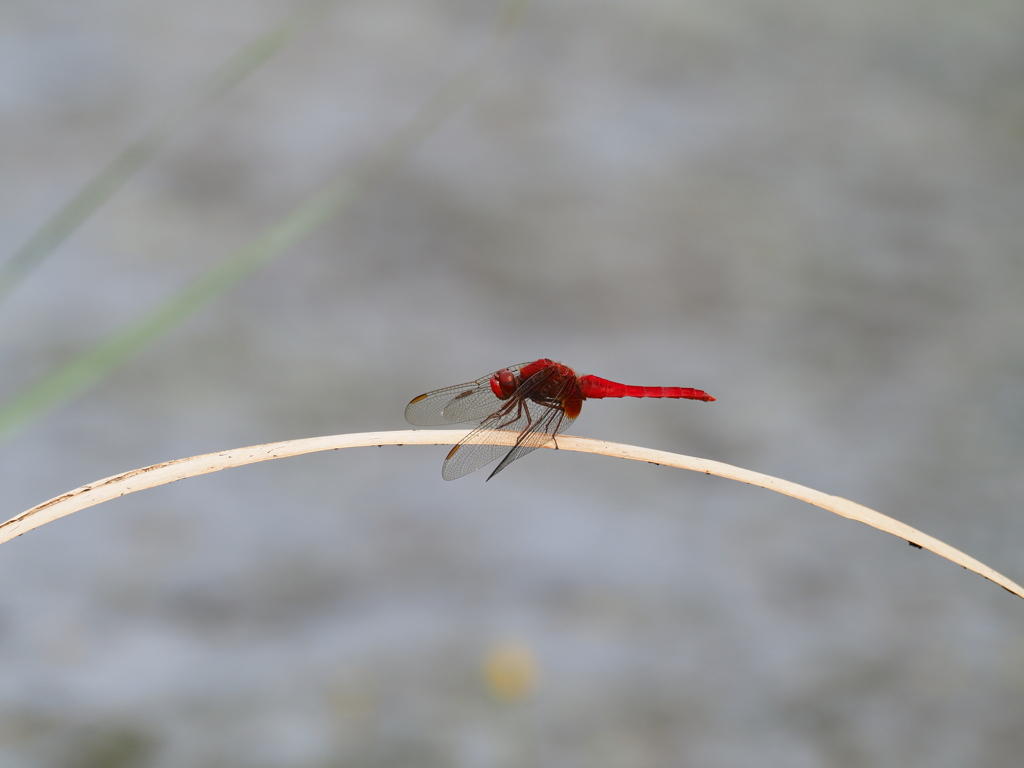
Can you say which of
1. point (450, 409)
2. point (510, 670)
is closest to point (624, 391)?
point (450, 409)

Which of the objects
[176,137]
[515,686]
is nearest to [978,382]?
[515,686]

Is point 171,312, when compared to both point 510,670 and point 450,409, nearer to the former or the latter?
point 450,409

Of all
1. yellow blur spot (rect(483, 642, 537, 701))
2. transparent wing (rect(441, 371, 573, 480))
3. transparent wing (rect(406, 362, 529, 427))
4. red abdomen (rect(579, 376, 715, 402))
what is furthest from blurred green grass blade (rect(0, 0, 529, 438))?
yellow blur spot (rect(483, 642, 537, 701))

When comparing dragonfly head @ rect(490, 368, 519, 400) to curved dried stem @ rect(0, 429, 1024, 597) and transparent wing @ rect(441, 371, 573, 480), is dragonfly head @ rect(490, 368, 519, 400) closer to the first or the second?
transparent wing @ rect(441, 371, 573, 480)

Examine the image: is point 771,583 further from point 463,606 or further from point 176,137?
point 176,137

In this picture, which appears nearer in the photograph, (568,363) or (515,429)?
(515,429)

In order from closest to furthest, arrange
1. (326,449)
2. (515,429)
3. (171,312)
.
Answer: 1. (171,312)
2. (326,449)
3. (515,429)
